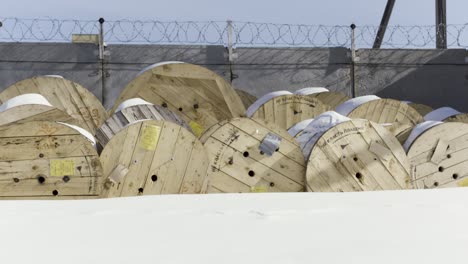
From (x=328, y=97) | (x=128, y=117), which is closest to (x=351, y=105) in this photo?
(x=328, y=97)

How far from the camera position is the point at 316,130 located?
5.28 meters

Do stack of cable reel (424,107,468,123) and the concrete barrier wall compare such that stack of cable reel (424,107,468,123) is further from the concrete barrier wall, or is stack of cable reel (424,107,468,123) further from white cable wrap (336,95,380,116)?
the concrete barrier wall

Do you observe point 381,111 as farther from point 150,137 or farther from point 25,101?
point 25,101

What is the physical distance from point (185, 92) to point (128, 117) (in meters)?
1.18

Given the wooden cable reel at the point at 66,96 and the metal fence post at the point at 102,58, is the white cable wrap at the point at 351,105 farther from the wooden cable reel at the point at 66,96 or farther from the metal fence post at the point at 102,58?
the metal fence post at the point at 102,58

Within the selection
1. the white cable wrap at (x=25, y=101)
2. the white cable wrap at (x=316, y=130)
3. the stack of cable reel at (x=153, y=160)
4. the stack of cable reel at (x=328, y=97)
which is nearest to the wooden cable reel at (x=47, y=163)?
the stack of cable reel at (x=153, y=160)

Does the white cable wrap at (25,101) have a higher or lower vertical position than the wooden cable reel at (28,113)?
higher

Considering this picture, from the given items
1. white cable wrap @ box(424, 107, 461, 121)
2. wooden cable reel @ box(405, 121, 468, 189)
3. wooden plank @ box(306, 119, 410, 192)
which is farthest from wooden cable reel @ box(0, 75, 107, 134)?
white cable wrap @ box(424, 107, 461, 121)

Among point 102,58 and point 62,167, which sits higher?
point 102,58

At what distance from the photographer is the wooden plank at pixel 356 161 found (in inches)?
199

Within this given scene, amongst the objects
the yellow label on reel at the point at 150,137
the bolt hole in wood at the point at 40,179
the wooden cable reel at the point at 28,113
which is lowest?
the bolt hole in wood at the point at 40,179

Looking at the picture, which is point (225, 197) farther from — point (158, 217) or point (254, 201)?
point (158, 217)

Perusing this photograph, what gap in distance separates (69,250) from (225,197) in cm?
159

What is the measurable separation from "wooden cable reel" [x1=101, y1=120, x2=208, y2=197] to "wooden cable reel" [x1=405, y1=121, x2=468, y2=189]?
6.56 ft
